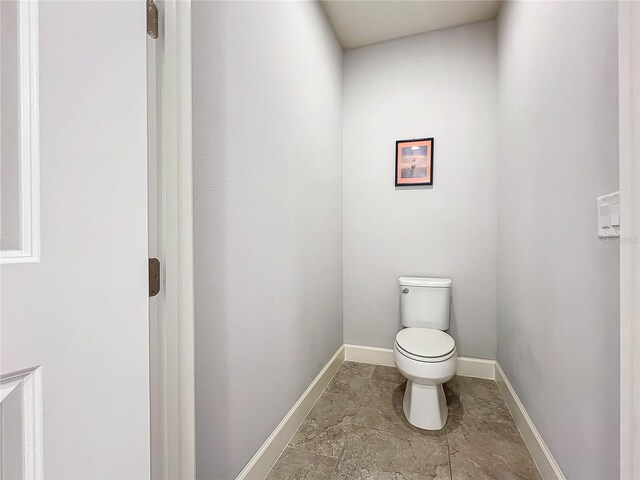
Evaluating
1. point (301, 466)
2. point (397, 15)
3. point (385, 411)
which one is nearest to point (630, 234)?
point (301, 466)

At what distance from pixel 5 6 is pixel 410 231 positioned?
7.41ft

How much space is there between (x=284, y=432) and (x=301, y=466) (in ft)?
0.53

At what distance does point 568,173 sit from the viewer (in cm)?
110

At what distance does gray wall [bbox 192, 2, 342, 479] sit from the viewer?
967mm

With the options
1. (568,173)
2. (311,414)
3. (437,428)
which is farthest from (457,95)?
(311,414)

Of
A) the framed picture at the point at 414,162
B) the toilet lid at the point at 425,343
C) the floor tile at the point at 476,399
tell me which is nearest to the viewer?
the toilet lid at the point at 425,343

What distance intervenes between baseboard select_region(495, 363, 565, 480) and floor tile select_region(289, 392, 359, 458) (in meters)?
0.88

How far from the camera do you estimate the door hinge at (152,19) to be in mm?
729

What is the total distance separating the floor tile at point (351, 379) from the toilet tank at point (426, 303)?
1.62 ft

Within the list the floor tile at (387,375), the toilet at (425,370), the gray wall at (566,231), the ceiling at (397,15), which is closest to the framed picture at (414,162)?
the gray wall at (566,231)

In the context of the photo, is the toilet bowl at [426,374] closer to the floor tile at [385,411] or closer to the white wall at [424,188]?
the floor tile at [385,411]

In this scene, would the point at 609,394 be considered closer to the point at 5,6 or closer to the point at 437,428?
the point at 437,428

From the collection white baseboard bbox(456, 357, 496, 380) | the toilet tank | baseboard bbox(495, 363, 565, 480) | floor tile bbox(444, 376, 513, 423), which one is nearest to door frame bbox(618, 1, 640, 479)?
baseboard bbox(495, 363, 565, 480)

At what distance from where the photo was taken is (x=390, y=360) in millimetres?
2377
